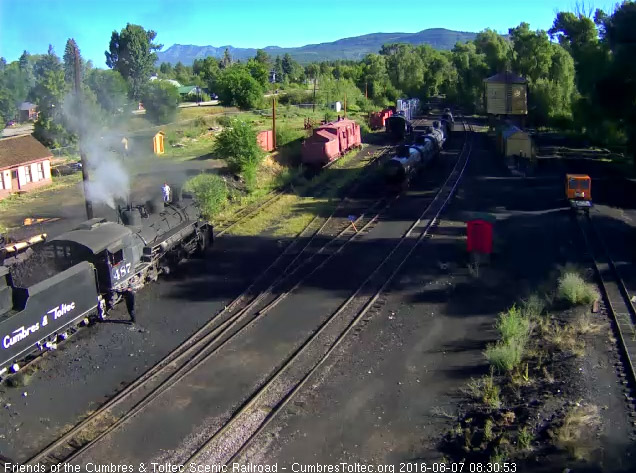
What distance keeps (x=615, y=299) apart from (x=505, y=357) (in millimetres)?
5552

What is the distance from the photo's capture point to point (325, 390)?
1079 centimetres

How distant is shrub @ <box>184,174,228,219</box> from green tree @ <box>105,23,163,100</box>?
18.8m

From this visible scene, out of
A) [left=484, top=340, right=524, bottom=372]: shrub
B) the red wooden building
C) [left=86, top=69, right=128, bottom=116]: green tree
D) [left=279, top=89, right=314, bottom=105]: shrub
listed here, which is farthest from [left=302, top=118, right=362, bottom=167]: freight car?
[left=279, top=89, right=314, bottom=105]: shrub

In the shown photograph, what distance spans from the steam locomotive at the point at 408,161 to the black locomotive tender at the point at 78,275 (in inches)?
503

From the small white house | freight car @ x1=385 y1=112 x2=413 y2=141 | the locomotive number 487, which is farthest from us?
the small white house

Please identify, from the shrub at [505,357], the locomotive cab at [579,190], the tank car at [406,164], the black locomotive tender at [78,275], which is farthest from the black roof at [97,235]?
the locomotive cab at [579,190]

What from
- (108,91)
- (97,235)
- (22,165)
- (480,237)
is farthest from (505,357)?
(22,165)

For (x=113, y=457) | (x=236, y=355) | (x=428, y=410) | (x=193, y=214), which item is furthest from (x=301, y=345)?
(x=193, y=214)

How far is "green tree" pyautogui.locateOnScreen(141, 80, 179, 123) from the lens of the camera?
49.1 metres

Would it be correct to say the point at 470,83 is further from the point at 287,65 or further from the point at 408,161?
the point at 287,65

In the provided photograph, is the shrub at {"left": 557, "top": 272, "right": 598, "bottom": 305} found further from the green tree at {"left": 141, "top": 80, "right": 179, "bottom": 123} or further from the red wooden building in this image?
the green tree at {"left": 141, "top": 80, "right": 179, "bottom": 123}

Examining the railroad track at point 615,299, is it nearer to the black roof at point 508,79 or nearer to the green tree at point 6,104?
the black roof at point 508,79

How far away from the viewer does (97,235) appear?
13.4m

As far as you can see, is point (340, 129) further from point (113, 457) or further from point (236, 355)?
point (113, 457)
